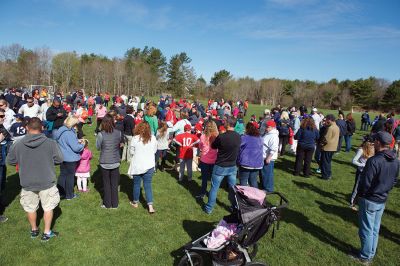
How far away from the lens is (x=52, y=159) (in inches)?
191

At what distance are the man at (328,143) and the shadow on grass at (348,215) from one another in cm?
227

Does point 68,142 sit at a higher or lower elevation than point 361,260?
higher

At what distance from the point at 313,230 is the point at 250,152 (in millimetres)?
2166

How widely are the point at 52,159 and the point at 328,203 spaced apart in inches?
272

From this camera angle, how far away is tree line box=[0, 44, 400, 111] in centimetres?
6519

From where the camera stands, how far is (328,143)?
367 inches

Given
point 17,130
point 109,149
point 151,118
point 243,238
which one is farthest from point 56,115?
point 243,238

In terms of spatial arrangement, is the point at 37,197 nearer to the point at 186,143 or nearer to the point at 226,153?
the point at 226,153

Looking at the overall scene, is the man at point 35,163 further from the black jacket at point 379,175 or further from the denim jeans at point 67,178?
the black jacket at point 379,175

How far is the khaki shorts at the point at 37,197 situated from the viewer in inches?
190

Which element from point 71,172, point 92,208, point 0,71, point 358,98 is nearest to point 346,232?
point 92,208

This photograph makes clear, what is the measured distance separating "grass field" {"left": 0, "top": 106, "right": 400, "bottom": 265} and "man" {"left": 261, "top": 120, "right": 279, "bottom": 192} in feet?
2.83

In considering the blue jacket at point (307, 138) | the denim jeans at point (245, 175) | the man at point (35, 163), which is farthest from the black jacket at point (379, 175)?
the man at point (35, 163)

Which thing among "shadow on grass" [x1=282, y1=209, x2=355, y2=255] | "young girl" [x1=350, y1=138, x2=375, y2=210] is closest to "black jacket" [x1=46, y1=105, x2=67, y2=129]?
"shadow on grass" [x1=282, y1=209, x2=355, y2=255]
